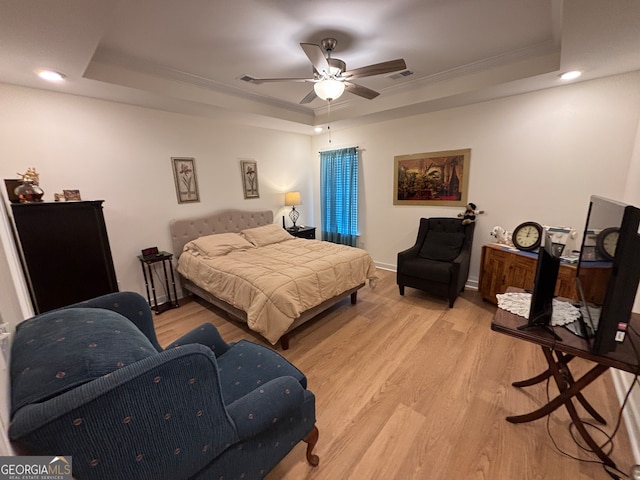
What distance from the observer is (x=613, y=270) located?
1038mm

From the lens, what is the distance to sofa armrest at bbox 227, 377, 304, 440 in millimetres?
1004

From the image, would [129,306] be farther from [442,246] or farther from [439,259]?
[442,246]

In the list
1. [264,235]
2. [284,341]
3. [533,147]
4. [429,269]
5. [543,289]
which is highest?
[533,147]

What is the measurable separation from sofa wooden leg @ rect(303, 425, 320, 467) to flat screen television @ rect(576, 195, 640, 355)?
1.39 meters

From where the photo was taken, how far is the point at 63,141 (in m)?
2.65

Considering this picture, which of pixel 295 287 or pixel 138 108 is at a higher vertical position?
pixel 138 108

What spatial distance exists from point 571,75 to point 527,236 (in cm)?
162

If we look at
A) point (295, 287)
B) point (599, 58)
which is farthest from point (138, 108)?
point (599, 58)

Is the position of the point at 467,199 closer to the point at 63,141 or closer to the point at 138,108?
the point at 138,108

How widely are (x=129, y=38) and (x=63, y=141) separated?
4.43ft

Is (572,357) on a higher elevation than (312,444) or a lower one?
higher

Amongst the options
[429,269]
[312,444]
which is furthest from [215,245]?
[429,269]

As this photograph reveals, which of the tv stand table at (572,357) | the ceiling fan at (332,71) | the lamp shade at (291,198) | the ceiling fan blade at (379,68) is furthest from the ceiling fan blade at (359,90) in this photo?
the lamp shade at (291,198)

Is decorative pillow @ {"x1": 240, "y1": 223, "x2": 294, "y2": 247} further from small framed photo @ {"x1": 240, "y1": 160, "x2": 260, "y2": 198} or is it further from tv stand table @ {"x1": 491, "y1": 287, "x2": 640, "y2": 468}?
tv stand table @ {"x1": 491, "y1": 287, "x2": 640, "y2": 468}
